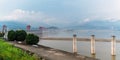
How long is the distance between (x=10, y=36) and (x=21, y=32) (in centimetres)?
224

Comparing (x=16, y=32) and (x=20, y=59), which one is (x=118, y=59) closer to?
(x=16, y=32)

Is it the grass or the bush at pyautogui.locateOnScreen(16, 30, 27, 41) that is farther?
the bush at pyautogui.locateOnScreen(16, 30, 27, 41)

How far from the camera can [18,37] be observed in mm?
36219

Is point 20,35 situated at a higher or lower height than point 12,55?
higher

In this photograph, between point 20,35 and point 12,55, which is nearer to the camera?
point 12,55

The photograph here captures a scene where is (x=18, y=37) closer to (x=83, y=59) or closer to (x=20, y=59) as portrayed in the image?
(x=83, y=59)

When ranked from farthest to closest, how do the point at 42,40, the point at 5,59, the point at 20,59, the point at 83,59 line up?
1. the point at 42,40
2. the point at 83,59
3. the point at 20,59
4. the point at 5,59

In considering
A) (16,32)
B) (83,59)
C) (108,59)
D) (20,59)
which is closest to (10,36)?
(16,32)

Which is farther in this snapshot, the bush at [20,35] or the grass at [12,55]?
the bush at [20,35]

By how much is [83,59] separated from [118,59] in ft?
38.3

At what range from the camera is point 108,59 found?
95.0 ft

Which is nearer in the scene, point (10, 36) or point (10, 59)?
point (10, 59)

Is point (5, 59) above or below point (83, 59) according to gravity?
above

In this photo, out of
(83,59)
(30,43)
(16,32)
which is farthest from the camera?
(16,32)
